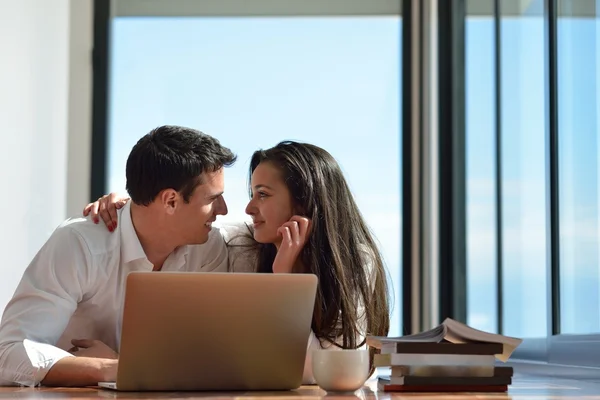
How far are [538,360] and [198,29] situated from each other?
2284mm

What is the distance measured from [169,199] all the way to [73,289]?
359 mm

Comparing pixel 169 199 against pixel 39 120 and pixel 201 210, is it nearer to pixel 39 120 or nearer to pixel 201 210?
pixel 201 210

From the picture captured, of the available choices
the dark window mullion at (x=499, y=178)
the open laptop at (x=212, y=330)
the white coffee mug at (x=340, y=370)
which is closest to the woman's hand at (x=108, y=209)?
the open laptop at (x=212, y=330)

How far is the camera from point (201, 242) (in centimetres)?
267

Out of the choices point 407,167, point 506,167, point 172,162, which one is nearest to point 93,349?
point 172,162

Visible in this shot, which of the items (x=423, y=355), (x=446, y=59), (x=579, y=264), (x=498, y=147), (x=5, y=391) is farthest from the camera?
(x=446, y=59)

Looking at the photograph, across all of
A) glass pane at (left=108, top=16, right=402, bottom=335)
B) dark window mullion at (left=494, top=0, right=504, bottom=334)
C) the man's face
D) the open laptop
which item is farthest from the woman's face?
glass pane at (left=108, top=16, right=402, bottom=335)

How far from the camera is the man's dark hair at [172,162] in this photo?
2.65 meters

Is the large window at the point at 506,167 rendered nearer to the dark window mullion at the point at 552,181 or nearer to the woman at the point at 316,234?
the dark window mullion at the point at 552,181

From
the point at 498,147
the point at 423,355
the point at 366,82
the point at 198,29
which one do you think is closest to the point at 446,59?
the point at 366,82

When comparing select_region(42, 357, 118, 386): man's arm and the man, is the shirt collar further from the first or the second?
select_region(42, 357, 118, 386): man's arm

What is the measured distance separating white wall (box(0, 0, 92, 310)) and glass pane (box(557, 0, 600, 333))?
178cm

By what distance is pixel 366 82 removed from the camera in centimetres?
454

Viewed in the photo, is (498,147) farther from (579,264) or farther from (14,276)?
(14,276)
